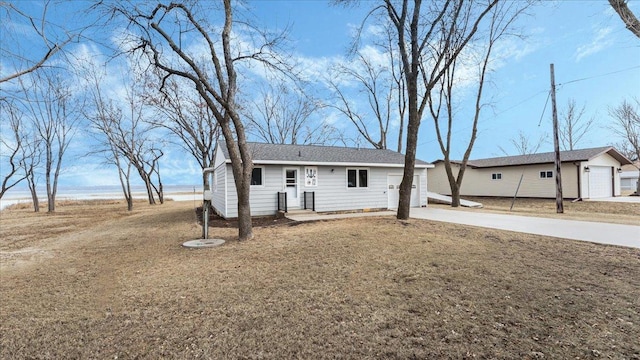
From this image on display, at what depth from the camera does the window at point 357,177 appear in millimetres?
14570

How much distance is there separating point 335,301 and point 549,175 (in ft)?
73.2

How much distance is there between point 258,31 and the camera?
340 inches

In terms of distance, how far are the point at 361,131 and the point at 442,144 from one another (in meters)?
9.06

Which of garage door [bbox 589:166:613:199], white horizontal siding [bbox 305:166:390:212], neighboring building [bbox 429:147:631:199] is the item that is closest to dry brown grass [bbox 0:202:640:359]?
white horizontal siding [bbox 305:166:390:212]

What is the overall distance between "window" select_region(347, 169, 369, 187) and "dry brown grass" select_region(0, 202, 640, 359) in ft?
25.4

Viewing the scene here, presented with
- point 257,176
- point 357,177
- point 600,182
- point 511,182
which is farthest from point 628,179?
point 257,176

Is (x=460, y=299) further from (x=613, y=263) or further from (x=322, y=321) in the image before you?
(x=613, y=263)

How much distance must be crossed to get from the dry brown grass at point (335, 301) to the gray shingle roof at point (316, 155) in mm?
6720

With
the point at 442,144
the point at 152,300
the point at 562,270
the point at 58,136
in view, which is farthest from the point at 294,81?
the point at 58,136

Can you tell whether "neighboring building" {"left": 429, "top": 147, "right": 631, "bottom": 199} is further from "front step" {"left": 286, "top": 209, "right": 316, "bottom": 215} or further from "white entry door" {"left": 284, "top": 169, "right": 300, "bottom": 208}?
"white entry door" {"left": 284, "top": 169, "right": 300, "bottom": 208}

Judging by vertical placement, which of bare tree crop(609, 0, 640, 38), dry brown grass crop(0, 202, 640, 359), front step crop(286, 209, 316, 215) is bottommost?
dry brown grass crop(0, 202, 640, 359)

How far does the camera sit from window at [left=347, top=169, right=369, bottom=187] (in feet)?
47.8

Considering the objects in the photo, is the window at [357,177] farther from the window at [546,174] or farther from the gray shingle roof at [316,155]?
the window at [546,174]

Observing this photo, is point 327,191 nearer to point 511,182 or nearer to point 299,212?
point 299,212
